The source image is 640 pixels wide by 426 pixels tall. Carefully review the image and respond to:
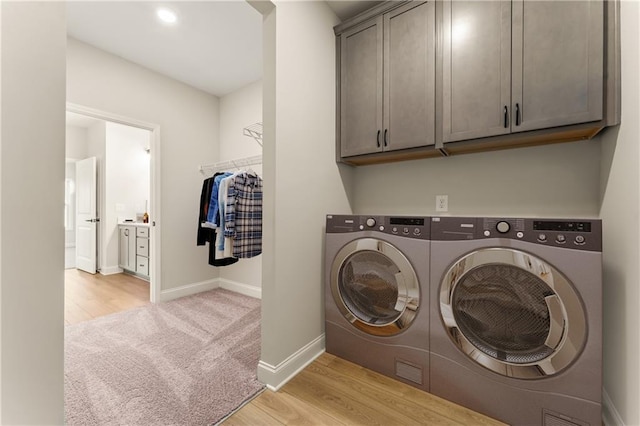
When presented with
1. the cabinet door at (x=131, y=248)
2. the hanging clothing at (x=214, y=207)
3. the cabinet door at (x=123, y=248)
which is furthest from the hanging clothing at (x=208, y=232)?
the cabinet door at (x=123, y=248)

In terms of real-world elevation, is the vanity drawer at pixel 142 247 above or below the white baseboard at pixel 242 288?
Answer: above

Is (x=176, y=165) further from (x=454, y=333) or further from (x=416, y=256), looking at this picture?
(x=454, y=333)

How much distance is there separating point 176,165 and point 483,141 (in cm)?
309

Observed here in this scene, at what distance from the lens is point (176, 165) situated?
3094 mm

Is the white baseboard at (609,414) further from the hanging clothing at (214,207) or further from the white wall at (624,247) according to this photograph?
the hanging clothing at (214,207)

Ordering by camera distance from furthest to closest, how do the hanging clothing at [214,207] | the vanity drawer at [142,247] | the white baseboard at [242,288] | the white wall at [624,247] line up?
the vanity drawer at [142,247] → the white baseboard at [242,288] → the hanging clothing at [214,207] → the white wall at [624,247]

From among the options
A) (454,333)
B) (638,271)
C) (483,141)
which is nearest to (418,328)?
(454,333)

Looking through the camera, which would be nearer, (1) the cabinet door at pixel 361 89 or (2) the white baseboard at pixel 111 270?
(1) the cabinet door at pixel 361 89

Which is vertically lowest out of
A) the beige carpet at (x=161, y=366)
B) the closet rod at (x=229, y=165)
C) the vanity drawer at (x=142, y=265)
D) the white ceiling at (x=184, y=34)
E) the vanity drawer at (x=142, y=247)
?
the beige carpet at (x=161, y=366)

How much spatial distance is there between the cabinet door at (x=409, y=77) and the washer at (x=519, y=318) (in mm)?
665

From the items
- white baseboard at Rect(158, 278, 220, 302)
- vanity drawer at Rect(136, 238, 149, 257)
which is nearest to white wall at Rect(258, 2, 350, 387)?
white baseboard at Rect(158, 278, 220, 302)

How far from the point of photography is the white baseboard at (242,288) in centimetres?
311

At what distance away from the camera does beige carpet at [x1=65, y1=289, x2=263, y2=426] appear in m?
1.33

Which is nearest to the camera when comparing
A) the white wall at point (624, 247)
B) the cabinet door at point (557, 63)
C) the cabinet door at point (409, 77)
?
the white wall at point (624, 247)
